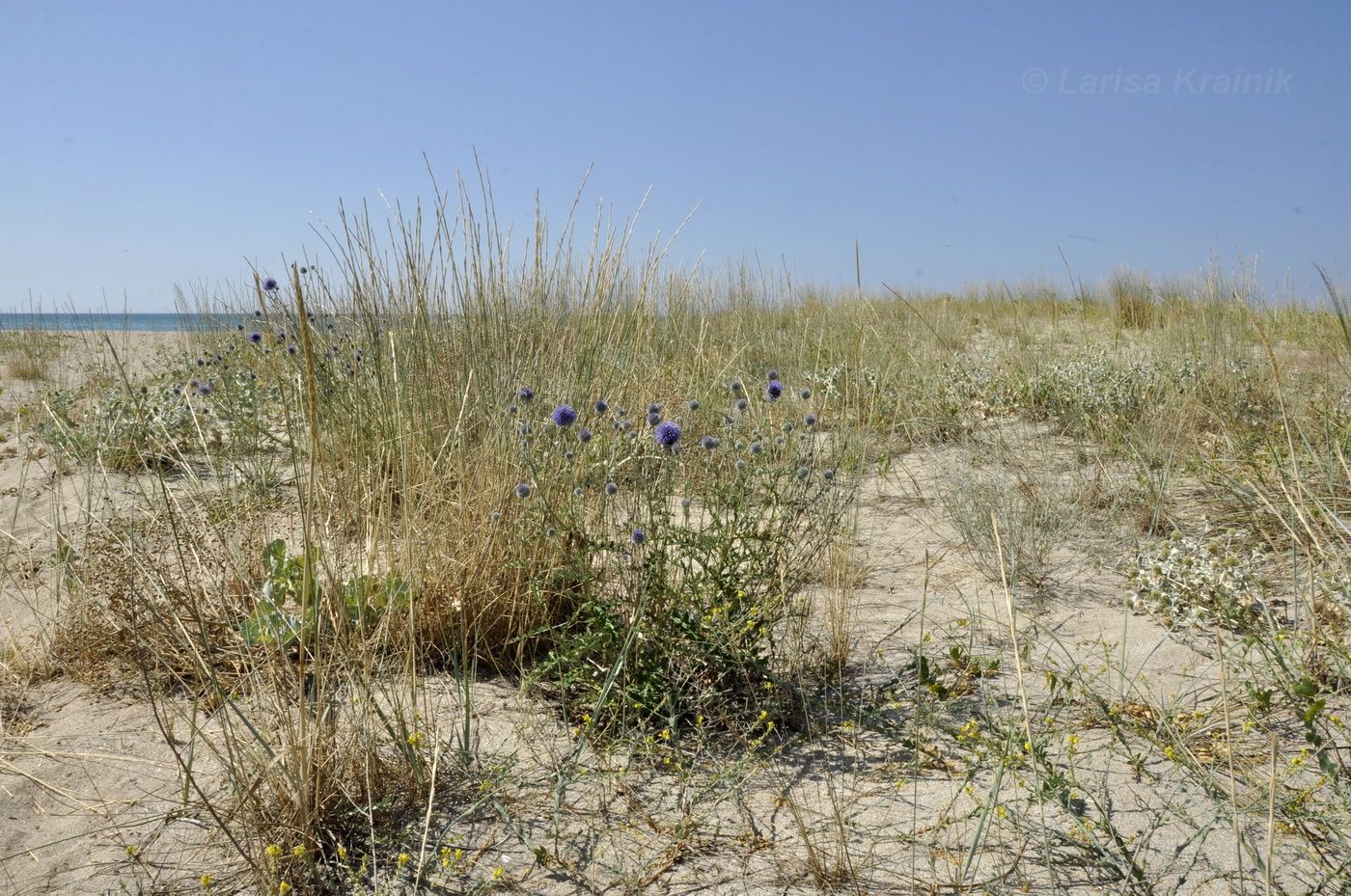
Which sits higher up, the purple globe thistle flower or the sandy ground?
the purple globe thistle flower

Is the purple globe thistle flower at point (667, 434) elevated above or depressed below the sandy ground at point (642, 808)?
above

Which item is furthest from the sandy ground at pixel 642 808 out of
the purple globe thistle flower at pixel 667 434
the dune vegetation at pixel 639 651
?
the purple globe thistle flower at pixel 667 434

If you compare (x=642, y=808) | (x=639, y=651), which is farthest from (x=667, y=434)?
(x=642, y=808)

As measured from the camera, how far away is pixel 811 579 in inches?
106

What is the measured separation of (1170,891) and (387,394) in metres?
2.42

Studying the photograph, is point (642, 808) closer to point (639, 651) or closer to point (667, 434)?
point (639, 651)

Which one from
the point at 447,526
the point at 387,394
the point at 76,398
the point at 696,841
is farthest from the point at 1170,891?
the point at 76,398

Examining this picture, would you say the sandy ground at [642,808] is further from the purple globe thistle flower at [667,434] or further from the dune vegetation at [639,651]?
the purple globe thistle flower at [667,434]

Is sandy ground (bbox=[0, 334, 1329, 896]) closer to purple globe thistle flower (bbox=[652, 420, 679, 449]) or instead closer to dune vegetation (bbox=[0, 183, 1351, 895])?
dune vegetation (bbox=[0, 183, 1351, 895])

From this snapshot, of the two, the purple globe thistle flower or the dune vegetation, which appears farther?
the purple globe thistle flower

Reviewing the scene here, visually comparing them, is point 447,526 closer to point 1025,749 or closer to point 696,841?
point 696,841

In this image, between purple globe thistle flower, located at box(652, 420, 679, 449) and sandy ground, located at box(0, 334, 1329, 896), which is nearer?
sandy ground, located at box(0, 334, 1329, 896)

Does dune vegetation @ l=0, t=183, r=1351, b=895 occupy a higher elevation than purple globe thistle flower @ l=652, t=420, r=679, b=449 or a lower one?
lower

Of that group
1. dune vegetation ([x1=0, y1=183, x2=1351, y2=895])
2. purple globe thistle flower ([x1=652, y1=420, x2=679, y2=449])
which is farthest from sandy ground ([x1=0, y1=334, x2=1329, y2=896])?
purple globe thistle flower ([x1=652, y1=420, x2=679, y2=449])
